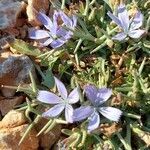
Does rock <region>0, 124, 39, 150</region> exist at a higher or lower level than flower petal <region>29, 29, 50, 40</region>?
lower

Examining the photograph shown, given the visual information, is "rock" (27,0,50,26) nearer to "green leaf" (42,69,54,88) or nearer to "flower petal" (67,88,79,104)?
"green leaf" (42,69,54,88)

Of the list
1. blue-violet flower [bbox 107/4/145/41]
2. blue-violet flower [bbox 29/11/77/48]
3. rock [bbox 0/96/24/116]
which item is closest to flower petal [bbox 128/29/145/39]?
blue-violet flower [bbox 107/4/145/41]

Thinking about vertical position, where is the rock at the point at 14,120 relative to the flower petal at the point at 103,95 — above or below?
below

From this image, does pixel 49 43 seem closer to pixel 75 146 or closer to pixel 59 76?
pixel 59 76

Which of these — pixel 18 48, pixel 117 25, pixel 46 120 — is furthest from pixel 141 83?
pixel 18 48

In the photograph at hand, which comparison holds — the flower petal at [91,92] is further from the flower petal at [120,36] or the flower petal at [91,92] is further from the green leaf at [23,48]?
the green leaf at [23,48]

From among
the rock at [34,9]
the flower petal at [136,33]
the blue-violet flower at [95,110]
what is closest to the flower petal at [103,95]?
the blue-violet flower at [95,110]
